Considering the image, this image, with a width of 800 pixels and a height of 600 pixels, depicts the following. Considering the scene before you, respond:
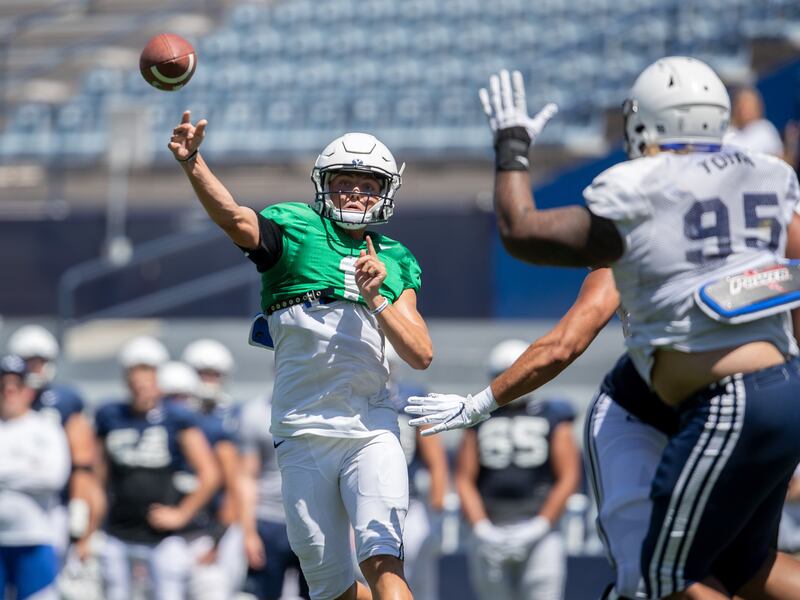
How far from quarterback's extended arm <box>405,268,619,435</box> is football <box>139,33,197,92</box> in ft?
4.43

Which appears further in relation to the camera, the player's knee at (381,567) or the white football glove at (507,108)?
the player's knee at (381,567)

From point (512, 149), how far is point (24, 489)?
5.11 meters

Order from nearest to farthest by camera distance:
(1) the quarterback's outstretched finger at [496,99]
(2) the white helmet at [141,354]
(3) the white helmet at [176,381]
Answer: (1) the quarterback's outstretched finger at [496,99]
(2) the white helmet at [141,354]
(3) the white helmet at [176,381]

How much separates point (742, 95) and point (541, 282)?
2423mm

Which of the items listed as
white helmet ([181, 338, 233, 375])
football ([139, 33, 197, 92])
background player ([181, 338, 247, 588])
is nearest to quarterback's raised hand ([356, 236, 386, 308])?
football ([139, 33, 197, 92])

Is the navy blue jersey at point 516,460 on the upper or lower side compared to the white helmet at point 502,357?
lower

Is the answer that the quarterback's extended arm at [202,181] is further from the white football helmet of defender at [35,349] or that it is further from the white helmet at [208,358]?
the white helmet at [208,358]

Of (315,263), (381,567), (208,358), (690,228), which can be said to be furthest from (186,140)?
(208,358)

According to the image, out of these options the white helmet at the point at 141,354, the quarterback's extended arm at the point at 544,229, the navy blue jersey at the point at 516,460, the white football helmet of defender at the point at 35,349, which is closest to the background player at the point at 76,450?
the white football helmet of defender at the point at 35,349

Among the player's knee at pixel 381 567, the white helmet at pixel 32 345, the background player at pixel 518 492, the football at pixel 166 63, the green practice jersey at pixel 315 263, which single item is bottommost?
the player's knee at pixel 381 567

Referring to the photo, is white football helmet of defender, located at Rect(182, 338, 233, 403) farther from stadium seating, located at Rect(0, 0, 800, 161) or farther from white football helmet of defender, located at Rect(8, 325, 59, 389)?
stadium seating, located at Rect(0, 0, 800, 161)

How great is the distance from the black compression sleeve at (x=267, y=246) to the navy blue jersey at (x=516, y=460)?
3749 millimetres

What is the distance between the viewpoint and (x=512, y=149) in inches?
140

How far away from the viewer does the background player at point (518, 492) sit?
788 cm
